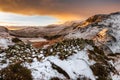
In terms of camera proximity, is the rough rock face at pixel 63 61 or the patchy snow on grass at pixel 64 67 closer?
the patchy snow on grass at pixel 64 67

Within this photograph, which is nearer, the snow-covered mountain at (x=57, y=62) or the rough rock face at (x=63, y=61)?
the snow-covered mountain at (x=57, y=62)

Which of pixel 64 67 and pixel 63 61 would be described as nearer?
pixel 64 67

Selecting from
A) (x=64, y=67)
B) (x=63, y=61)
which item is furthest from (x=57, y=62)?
(x=64, y=67)

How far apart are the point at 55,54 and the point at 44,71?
282 centimetres

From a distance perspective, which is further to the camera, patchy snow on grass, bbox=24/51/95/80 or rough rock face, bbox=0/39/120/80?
rough rock face, bbox=0/39/120/80

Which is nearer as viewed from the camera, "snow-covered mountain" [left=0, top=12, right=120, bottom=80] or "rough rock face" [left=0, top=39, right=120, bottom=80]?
"snow-covered mountain" [left=0, top=12, right=120, bottom=80]

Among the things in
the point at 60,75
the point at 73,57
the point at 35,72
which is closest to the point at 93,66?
the point at 73,57

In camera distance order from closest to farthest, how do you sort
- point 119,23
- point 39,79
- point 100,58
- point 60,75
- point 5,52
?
point 39,79 < point 60,75 < point 5,52 < point 100,58 < point 119,23

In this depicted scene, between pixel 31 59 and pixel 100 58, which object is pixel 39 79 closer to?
pixel 31 59

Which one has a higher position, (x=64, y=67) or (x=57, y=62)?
(x=57, y=62)

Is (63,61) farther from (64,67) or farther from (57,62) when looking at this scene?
(64,67)

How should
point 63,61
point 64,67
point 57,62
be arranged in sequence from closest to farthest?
1. point 64,67
2. point 57,62
3. point 63,61

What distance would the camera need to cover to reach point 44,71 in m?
18.6

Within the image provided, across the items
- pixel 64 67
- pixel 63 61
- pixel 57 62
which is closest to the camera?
pixel 64 67
